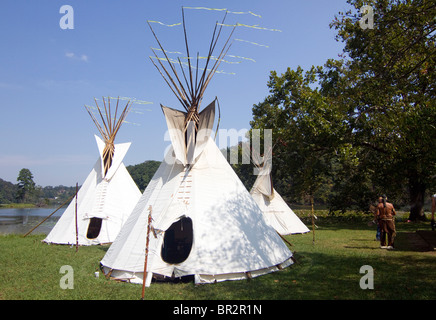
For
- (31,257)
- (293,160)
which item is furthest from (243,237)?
(293,160)

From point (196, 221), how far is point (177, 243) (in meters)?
2.86

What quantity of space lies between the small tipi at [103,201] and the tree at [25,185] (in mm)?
64704

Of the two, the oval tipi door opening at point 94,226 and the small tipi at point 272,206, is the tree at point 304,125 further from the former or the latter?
the oval tipi door opening at point 94,226

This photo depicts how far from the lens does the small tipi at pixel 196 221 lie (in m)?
7.30

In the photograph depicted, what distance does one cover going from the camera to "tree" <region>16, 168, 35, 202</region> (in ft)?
230

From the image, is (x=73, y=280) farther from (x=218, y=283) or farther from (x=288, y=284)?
(x=288, y=284)

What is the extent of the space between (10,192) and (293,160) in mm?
98071

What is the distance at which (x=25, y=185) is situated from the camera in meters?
71.9

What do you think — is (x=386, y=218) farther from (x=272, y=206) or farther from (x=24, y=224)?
(x=24, y=224)

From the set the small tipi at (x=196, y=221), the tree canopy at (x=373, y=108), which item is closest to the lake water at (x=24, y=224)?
the small tipi at (x=196, y=221)

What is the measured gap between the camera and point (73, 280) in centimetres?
746

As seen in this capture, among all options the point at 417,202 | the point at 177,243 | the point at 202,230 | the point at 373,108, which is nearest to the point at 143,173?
the point at 417,202

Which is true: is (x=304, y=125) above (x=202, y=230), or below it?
above

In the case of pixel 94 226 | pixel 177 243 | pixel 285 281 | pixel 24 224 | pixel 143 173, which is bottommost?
pixel 24 224
